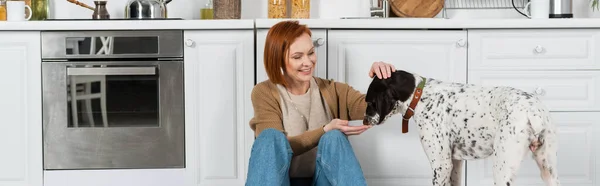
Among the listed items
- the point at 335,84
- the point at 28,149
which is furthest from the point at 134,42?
the point at 335,84

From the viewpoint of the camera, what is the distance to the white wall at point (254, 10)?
387 cm

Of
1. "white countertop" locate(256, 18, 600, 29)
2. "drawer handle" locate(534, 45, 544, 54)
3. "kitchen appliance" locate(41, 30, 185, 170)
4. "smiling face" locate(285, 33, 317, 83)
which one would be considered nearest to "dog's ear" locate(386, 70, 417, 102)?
"smiling face" locate(285, 33, 317, 83)

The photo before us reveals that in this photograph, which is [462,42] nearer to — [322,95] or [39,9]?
[322,95]

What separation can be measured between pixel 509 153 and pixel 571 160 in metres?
1.24

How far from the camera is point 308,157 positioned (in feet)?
9.82

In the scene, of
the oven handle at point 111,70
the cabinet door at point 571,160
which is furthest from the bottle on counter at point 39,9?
the cabinet door at point 571,160

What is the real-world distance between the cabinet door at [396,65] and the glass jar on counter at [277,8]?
0.45 metres

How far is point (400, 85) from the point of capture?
260 cm

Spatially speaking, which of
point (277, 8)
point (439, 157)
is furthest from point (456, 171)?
point (277, 8)

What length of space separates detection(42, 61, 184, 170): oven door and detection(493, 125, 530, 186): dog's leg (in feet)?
4.81

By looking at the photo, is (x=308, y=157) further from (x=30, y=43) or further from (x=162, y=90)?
(x=30, y=43)

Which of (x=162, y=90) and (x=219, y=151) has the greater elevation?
(x=162, y=90)

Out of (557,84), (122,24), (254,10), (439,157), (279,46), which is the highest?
(254,10)

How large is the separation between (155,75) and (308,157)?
76 centimetres
